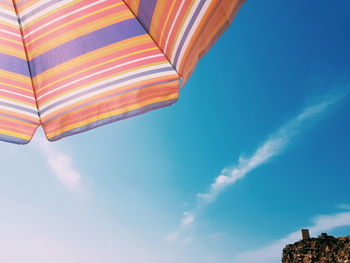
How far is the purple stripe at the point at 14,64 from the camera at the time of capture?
199 centimetres

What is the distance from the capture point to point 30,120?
2.09 m

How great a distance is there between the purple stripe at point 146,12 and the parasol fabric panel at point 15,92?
984 millimetres

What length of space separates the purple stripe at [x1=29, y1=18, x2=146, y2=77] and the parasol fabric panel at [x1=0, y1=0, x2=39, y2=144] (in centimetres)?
11

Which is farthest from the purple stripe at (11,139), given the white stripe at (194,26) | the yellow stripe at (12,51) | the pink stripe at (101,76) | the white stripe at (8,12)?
the white stripe at (194,26)

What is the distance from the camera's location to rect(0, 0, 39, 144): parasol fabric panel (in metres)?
1.96

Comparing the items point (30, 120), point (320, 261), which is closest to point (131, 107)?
point (30, 120)

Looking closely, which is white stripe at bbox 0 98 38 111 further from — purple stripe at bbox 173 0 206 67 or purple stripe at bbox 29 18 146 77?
purple stripe at bbox 173 0 206 67

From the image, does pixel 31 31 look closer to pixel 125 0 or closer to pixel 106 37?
pixel 106 37

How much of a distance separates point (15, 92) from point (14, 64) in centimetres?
21

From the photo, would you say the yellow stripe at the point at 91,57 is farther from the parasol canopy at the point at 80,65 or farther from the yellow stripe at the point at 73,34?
the yellow stripe at the point at 73,34

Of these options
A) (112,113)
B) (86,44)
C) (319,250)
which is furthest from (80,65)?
(319,250)

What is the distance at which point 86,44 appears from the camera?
1.89 meters

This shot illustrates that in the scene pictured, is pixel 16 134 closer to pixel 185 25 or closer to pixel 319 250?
pixel 185 25

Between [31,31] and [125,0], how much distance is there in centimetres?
77
